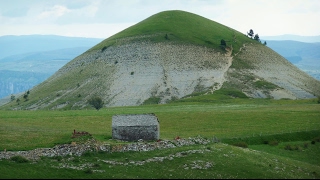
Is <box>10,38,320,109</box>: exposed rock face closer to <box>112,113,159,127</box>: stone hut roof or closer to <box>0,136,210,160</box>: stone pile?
<box>112,113,159,127</box>: stone hut roof

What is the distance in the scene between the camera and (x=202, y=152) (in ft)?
161

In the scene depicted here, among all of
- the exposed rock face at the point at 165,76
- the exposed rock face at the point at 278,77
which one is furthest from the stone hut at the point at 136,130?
the exposed rock face at the point at 278,77

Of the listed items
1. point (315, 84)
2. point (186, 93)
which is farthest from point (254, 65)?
point (186, 93)

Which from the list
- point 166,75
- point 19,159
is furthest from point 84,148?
point 166,75

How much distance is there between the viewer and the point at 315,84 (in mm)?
184625

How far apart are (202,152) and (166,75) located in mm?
116144

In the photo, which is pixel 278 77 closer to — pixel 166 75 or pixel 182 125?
pixel 166 75

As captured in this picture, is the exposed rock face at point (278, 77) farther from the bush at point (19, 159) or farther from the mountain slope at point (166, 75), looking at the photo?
the bush at point (19, 159)

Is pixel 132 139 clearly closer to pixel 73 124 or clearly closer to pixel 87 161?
pixel 87 161

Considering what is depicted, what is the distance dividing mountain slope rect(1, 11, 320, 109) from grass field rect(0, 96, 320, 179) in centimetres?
6568

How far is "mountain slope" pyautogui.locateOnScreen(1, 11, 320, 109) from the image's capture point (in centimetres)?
15500

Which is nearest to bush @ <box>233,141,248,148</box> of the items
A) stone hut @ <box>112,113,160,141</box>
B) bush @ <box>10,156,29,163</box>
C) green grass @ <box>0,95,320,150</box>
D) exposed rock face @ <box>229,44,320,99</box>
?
green grass @ <box>0,95,320,150</box>

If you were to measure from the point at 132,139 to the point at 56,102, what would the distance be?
344 ft

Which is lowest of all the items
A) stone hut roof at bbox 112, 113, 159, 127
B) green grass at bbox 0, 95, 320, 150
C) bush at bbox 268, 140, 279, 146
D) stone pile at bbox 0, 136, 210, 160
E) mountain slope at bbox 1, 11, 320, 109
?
bush at bbox 268, 140, 279, 146
